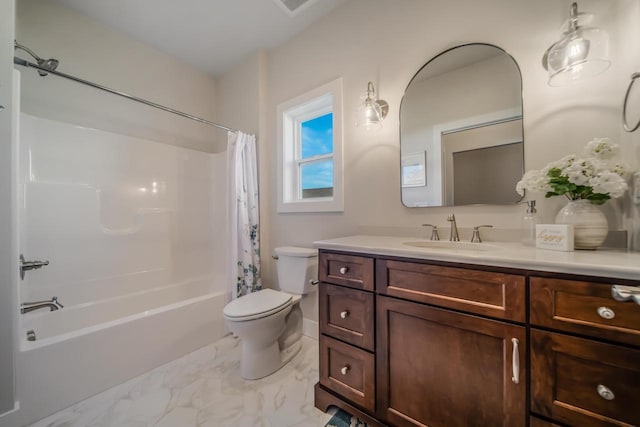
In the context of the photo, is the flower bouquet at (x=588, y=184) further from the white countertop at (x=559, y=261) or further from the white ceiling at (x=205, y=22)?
the white ceiling at (x=205, y=22)

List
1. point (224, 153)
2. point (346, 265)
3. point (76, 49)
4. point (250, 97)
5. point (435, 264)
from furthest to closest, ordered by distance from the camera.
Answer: point (224, 153)
point (250, 97)
point (76, 49)
point (346, 265)
point (435, 264)

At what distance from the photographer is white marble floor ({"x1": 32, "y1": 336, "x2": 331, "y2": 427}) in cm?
117

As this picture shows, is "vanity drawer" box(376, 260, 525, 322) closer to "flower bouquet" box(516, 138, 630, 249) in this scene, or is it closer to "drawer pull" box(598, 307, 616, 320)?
"drawer pull" box(598, 307, 616, 320)

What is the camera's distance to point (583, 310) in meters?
0.65

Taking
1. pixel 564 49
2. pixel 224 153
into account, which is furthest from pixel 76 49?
pixel 564 49

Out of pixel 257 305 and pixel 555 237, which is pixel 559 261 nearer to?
pixel 555 237

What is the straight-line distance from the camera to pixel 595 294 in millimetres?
637

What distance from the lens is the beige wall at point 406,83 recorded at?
0.98 meters

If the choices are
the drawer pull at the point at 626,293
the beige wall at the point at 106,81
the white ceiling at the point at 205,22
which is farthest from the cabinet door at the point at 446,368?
the beige wall at the point at 106,81

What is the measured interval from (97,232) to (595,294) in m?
2.82

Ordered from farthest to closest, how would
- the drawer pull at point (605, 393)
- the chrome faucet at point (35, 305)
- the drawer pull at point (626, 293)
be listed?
the chrome faucet at point (35, 305) < the drawer pull at point (605, 393) < the drawer pull at point (626, 293)

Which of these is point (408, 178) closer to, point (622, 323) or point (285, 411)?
point (622, 323)

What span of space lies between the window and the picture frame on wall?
0.50 m

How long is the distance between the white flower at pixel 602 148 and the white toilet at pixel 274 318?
148cm
